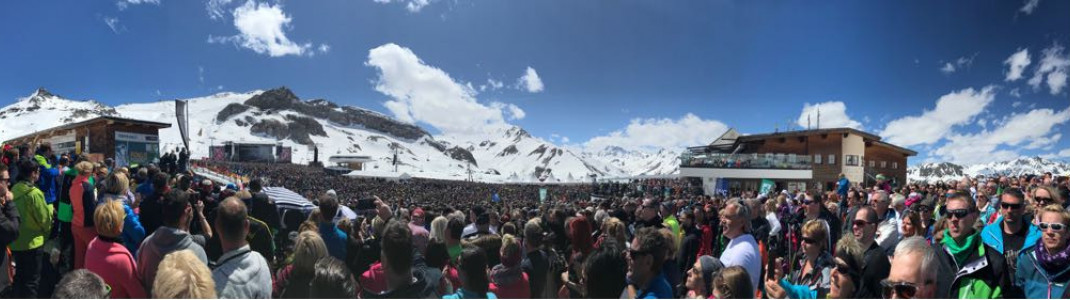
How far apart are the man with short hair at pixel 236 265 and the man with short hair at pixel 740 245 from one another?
3.15 meters

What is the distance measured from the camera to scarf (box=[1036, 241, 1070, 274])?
2.91 meters

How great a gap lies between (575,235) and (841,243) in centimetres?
281

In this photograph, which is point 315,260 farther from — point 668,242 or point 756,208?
point 756,208

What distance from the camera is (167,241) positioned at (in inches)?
126

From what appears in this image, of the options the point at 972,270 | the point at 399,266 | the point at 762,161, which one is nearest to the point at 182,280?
the point at 399,266

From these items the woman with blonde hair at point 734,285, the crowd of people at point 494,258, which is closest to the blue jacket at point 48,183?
the crowd of people at point 494,258

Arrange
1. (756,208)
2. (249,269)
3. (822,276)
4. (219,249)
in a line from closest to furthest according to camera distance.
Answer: (249,269)
(822,276)
(219,249)
(756,208)

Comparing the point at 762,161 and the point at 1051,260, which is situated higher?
the point at 762,161

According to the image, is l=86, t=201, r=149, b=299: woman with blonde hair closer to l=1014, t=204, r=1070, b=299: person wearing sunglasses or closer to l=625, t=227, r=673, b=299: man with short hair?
l=625, t=227, r=673, b=299: man with short hair

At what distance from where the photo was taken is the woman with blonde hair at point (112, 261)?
10.1ft

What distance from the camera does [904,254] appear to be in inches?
99.6

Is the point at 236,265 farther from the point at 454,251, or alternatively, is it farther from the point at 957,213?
the point at 957,213

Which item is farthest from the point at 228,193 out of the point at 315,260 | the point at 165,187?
the point at 315,260

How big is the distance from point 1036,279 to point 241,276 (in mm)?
4804
